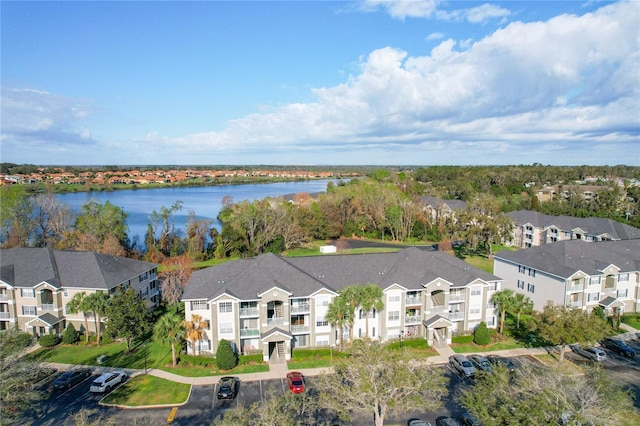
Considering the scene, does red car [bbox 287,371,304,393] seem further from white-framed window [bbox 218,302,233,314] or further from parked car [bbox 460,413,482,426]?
parked car [bbox 460,413,482,426]

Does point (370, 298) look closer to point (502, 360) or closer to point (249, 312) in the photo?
point (249, 312)

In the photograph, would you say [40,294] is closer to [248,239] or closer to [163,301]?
[163,301]

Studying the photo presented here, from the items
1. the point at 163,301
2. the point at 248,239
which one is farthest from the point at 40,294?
the point at 248,239

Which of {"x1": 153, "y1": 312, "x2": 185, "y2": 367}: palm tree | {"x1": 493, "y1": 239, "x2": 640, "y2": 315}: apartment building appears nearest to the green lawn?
{"x1": 153, "y1": 312, "x2": 185, "y2": 367}: palm tree

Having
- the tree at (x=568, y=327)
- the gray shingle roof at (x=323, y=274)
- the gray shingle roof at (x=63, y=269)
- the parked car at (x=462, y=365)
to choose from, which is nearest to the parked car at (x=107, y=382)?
the gray shingle roof at (x=323, y=274)

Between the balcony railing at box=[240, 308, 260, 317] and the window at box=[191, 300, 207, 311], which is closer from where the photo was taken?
the window at box=[191, 300, 207, 311]
